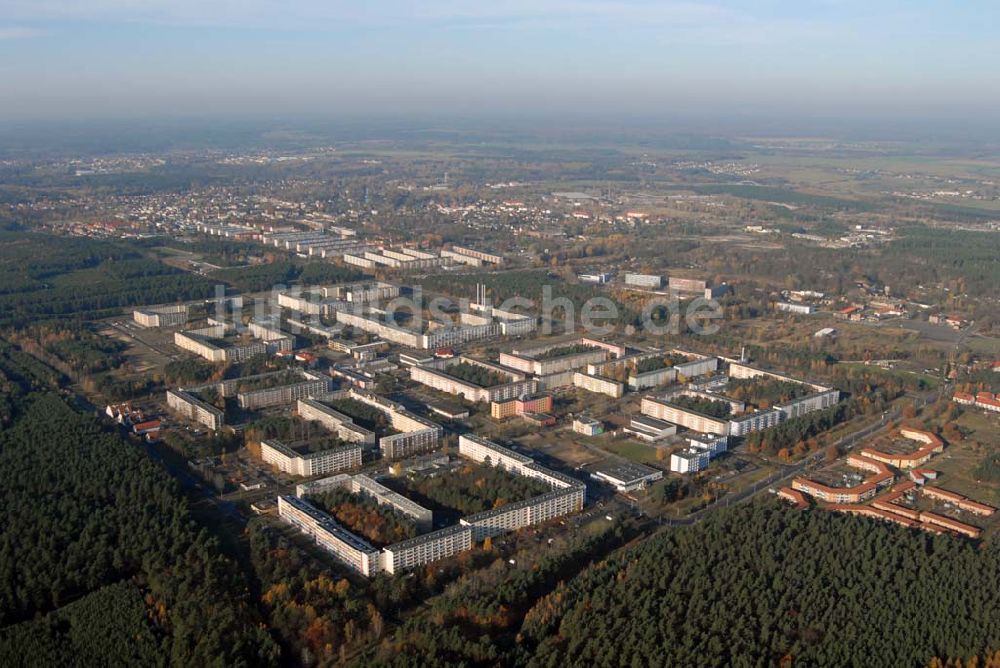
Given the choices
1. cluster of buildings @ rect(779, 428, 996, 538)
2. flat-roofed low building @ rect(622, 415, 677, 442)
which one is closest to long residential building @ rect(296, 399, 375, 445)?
flat-roofed low building @ rect(622, 415, 677, 442)

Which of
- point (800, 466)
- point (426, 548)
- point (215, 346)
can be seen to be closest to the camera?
point (426, 548)

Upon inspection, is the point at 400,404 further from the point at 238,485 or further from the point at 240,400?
the point at 238,485

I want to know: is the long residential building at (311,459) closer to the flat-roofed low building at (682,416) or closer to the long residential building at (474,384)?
the long residential building at (474,384)

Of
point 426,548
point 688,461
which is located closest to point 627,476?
point 688,461

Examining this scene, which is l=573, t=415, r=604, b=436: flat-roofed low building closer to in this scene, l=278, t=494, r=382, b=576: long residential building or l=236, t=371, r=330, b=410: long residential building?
l=236, t=371, r=330, b=410: long residential building

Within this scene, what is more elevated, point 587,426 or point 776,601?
point 776,601

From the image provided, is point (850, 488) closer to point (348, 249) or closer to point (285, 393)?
point (285, 393)

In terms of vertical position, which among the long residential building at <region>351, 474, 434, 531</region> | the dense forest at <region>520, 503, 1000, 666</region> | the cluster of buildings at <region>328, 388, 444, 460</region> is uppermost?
the dense forest at <region>520, 503, 1000, 666</region>

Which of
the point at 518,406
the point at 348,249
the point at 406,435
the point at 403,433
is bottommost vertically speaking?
the point at 348,249
